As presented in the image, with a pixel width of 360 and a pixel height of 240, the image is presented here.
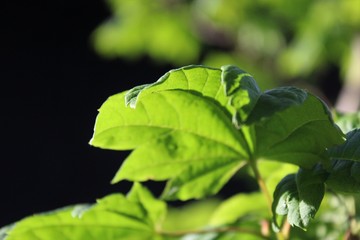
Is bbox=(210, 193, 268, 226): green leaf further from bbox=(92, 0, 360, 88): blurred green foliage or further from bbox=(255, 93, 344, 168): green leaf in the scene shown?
bbox=(92, 0, 360, 88): blurred green foliage

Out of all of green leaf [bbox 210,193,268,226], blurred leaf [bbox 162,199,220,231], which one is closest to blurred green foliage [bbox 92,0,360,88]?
blurred leaf [bbox 162,199,220,231]

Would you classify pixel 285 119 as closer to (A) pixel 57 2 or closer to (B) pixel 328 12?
(B) pixel 328 12

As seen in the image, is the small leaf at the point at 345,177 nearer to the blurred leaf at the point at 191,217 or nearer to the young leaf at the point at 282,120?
the young leaf at the point at 282,120

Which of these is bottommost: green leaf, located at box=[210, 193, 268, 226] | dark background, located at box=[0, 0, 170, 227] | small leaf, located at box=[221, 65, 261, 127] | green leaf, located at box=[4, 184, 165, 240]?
dark background, located at box=[0, 0, 170, 227]

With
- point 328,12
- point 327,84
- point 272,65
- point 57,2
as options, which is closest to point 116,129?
point 328,12

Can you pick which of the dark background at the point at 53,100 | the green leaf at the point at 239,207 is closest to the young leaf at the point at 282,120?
the green leaf at the point at 239,207

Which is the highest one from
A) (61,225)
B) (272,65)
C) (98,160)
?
(61,225)

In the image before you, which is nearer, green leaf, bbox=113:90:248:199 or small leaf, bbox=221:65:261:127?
small leaf, bbox=221:65:261:127
